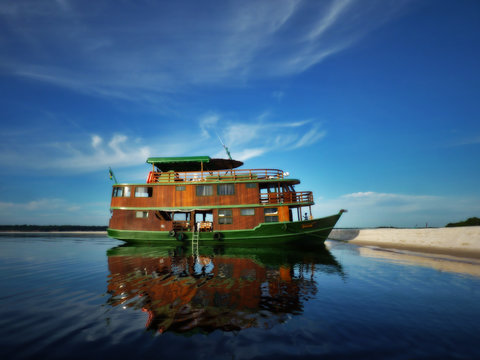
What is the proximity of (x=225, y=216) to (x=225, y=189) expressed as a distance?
251 centimetres

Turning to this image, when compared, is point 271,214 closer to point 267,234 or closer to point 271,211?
point 271,211

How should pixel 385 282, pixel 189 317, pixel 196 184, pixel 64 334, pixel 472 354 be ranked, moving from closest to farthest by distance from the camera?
pixel 472 354 < pixel 64 334 < pixel 189 317 < pixel 385 282 < pixel 196 184

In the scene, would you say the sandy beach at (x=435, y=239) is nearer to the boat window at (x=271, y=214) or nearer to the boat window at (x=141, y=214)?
the boat window at (x=271, y=214)

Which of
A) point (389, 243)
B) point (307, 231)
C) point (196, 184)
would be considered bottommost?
Result: point (389, 243)

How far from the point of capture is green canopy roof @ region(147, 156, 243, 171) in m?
19.3

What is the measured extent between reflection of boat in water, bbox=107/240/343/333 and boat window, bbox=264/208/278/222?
730 centimetres

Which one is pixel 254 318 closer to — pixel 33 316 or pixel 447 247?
pixel 33 316

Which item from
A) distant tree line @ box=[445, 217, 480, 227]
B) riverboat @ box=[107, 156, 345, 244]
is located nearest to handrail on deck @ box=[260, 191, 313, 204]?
riverboat @ box=[107, 156, 345, 244]

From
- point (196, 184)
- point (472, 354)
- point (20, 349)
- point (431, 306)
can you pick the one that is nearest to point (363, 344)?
point (472, 354)

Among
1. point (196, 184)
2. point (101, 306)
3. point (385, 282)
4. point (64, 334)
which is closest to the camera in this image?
point (64, 334)

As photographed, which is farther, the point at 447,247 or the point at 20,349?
the point at 447,247

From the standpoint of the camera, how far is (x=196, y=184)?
19.4m

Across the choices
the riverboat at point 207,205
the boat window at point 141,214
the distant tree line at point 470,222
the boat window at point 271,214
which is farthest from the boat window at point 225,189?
the distant tree line at point 470,222

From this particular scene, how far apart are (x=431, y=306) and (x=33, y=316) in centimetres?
1037
